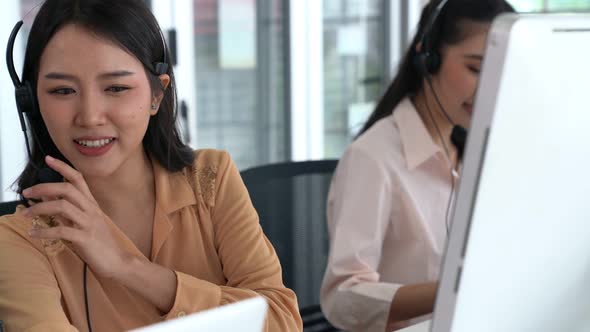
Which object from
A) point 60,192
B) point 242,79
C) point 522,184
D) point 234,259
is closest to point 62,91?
point 60,192

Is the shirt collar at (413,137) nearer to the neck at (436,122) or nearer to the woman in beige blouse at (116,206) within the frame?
the neck at (436,122)

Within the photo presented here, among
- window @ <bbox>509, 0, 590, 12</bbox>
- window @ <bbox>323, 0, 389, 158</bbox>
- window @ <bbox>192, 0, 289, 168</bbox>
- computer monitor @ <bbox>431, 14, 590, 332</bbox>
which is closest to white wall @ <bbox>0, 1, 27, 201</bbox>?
window @ <bbox>192, 0, 289, 168</bbox>

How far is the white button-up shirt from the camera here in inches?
61.2

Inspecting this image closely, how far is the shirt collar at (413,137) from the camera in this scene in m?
1.71

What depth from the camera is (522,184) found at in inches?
28.8

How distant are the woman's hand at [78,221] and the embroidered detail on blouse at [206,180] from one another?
0.22 m

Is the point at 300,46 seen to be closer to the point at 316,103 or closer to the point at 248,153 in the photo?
the point at 316,103

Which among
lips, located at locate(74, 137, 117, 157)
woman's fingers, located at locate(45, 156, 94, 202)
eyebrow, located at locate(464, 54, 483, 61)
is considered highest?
eyebrow, located at locate(464, 54, 483, 61)

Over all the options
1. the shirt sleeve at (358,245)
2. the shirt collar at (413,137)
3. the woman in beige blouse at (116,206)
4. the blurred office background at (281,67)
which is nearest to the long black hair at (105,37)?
the woman in beige blouse at (116,206)

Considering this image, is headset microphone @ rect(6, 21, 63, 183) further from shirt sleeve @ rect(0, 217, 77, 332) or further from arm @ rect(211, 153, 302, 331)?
arm @ rect(211, 153, 302, 331)

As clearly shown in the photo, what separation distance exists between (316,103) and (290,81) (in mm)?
183

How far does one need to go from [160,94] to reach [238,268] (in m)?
0.32

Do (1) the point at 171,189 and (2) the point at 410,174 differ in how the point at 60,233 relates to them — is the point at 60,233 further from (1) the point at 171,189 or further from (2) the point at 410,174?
(2) the point at 410,174

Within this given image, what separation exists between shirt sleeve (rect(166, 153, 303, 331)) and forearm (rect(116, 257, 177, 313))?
0.02 m
